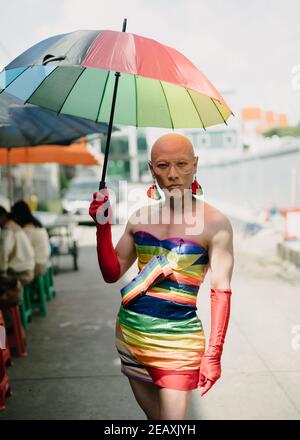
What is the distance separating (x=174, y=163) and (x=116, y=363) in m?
3.19

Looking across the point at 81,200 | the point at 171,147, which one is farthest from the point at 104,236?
the point at 81,200

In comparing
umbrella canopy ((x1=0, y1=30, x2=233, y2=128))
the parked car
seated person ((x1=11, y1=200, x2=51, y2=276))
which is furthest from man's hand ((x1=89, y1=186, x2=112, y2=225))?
the parked car

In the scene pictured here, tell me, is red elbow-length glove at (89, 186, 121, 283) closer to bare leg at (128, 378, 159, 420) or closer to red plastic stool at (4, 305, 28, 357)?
bare leg at (128, 378, 159, 420)

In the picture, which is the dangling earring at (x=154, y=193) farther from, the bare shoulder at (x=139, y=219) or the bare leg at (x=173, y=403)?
the bare leg at (x=173, y=403)

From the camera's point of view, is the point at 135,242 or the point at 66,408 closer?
the point at 135,242

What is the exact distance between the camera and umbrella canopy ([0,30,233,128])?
8.84 feet

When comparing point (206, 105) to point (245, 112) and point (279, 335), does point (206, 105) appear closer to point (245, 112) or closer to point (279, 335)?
point (279, 335)

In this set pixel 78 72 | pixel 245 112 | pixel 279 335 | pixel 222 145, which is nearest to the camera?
pixel 78 72

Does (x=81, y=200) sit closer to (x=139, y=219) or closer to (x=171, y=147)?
(x=139, y=219)

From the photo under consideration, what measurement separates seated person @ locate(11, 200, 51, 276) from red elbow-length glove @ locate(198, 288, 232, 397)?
4.93 meters

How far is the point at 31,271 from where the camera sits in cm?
629

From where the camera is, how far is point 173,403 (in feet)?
8.16

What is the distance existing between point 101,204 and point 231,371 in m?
2.98
